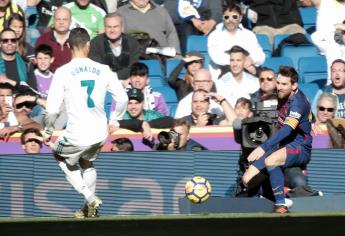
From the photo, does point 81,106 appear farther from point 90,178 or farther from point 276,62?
point 276,62

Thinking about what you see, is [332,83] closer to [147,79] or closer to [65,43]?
[147,79]

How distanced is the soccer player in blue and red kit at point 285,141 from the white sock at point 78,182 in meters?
1.61

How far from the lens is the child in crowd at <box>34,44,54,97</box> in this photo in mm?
14320

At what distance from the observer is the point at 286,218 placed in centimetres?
911

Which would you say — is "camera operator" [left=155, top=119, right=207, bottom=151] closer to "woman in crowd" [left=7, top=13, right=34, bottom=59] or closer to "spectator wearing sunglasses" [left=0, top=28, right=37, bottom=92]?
"spectator wearing sunglasses" [left=0, top=28, right=37, bottom=92]

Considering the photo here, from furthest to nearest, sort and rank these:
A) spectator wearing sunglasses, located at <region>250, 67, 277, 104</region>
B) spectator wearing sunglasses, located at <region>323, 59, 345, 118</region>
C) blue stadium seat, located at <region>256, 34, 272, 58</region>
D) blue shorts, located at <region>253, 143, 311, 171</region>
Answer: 1. blue stadium seat, located at <region>256, 34, 272, 58</region>
2. spectator wearing sunglasses, located at <region>323, 59, 345, 118</region>
3. spectator wearing sunglasses, located at <region>250, 67, 277, 104</region>
4. blue shorts, located at <region>253, 143, 311, 171</region>

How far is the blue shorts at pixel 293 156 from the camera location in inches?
449

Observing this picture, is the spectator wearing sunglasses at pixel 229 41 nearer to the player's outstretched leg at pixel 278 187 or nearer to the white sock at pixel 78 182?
the player's outstretched leg at pixel 278 187

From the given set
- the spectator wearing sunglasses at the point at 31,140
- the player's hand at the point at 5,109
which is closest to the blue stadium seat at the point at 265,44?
the player's hand at the point at 5,109

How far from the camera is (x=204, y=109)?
1360 centimetres

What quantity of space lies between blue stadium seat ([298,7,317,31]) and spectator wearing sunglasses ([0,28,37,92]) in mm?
4135

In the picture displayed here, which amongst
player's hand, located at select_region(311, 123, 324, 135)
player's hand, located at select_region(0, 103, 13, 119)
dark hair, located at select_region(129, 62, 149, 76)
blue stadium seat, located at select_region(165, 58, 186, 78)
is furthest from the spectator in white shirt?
player's hand, located at select_region(0, 103, 13, 119)

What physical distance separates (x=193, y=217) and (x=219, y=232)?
834mm

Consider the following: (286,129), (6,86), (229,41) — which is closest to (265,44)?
(229,41)
